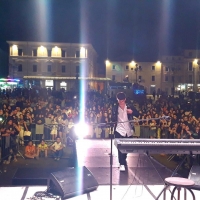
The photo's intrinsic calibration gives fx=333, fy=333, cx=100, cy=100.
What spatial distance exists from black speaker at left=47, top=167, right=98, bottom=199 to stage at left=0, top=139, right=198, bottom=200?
0.98 feet

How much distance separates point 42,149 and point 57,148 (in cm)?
55

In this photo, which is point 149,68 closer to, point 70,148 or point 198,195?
point 70,148

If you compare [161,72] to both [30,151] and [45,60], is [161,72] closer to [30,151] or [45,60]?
[45,60]

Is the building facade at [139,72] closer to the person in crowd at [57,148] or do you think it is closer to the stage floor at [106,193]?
the person in crowd at [57,148]

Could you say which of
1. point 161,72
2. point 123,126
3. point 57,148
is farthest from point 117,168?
point 161,72

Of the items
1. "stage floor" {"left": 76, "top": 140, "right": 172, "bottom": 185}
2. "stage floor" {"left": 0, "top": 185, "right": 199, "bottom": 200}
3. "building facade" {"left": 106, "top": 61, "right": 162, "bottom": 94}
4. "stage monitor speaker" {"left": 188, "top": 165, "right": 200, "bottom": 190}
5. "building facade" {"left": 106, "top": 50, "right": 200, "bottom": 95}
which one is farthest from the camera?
"building facade" {"left": 106, "top": 61, "right": 162, "bottom": 94}

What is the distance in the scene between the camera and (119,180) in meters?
5.58

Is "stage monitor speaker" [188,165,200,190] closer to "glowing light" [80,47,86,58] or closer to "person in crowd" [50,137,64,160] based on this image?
"person in crowd" [50,137,64,160]

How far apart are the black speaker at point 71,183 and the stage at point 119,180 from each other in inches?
11.7

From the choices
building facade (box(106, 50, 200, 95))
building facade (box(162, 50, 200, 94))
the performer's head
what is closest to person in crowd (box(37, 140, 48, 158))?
the performer's head

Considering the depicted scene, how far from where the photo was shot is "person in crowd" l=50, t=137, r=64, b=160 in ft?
35.3

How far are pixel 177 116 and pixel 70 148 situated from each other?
498 centimetres

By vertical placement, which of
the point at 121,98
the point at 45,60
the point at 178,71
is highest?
the point at 45,60

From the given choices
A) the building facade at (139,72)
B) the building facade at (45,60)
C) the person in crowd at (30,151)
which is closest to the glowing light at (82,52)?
the building facade at (45,60)
